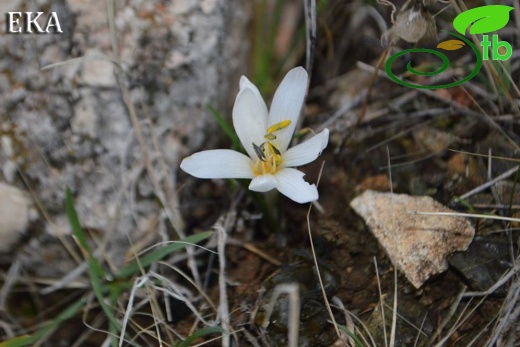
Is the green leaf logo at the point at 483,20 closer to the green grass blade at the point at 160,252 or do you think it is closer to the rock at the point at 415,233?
the rock at the point at 415,233

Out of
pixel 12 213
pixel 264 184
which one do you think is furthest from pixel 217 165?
pixel 12 213

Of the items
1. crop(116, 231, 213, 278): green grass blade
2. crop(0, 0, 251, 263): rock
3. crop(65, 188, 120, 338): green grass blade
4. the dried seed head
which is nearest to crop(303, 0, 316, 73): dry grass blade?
the dried seed head

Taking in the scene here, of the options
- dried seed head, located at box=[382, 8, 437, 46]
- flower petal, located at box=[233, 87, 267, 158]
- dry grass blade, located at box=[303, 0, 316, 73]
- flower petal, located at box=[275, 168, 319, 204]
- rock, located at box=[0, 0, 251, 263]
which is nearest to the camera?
flower petal, located at box=[275, 168, 319, 204]

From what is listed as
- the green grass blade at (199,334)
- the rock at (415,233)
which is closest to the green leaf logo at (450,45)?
the rock at (415,233)

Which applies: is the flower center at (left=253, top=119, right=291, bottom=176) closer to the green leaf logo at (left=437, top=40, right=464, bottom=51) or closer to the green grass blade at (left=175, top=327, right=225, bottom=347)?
the green grass blade at (left=175, top=327, right=225, bottom=347)

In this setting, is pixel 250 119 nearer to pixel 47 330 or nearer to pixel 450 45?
pixel 450 45

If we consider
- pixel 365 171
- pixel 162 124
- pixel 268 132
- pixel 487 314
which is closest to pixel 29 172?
pixel 162 124

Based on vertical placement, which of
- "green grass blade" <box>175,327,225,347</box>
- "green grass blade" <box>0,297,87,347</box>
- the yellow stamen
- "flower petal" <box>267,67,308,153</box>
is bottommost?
"green grass blade" <box>0,297,87,347</box>
